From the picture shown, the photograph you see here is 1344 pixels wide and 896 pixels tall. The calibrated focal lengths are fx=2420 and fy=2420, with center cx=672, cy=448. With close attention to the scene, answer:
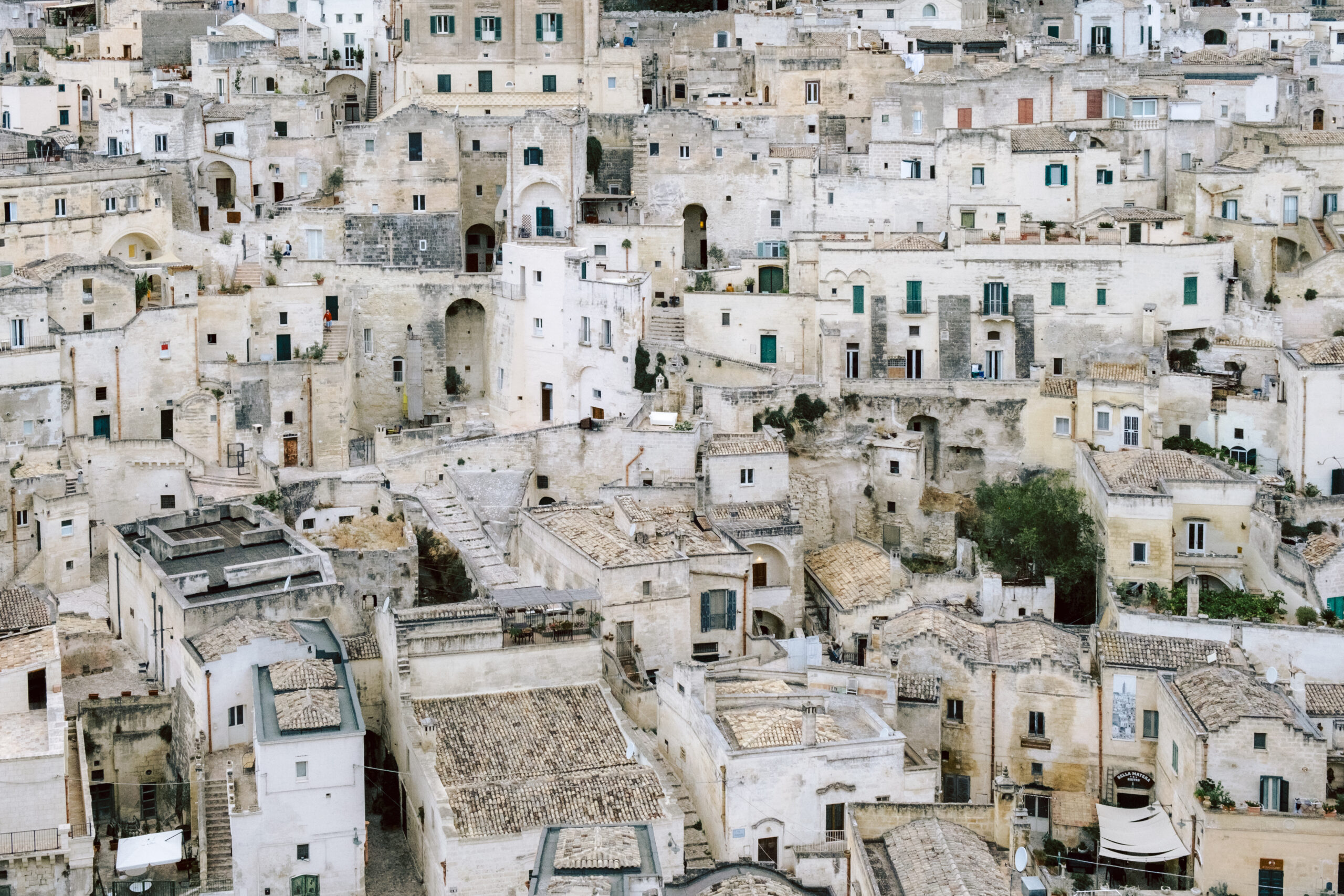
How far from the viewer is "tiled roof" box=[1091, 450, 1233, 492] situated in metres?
55.9

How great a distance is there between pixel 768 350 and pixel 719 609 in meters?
11.6

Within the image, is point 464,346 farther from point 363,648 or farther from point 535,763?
point 535,763

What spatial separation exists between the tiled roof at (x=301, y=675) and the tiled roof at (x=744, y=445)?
41.9 feet

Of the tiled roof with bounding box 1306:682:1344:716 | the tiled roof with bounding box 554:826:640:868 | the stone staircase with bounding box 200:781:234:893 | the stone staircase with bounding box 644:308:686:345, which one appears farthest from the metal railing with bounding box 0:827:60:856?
the tiled roof with bounding box 1306:682:1344:716

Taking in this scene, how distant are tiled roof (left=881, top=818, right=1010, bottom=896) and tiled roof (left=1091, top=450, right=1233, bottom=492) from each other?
14.0 metres

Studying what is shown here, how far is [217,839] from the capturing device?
1847 inches

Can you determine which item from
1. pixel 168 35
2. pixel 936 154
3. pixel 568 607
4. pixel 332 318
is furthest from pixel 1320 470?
pixel 168 35

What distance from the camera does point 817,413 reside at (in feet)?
200

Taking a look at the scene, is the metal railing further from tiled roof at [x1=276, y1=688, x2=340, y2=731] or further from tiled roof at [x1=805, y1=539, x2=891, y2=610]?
tiled roof at [x1=805, y1=539, x2=891, y2=610]

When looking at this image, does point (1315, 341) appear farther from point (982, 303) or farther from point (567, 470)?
point (567, 470)

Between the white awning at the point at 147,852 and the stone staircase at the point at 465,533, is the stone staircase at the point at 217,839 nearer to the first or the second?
the white awning at the point at 147,852

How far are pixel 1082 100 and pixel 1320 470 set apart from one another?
57.4 feet

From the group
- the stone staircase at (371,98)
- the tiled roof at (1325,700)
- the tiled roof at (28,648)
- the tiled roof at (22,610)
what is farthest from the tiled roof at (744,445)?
the stone staircase at (371,98)

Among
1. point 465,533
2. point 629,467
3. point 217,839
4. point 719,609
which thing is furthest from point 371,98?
point 217,839
